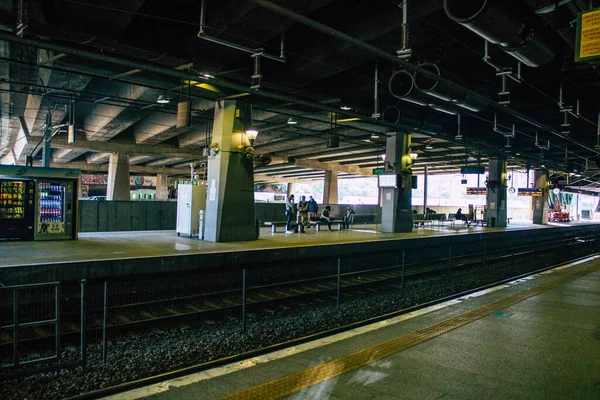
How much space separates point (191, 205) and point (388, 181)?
9.60 meters

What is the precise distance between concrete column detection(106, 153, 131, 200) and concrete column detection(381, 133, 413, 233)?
64.8 feet

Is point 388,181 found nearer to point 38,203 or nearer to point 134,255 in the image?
Answer: point 134,255

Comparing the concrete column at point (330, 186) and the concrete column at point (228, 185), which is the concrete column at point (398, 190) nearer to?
the concrete column at point (228, 185)

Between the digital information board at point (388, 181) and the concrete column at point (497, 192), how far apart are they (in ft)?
41.1

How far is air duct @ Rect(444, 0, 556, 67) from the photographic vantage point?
570 cm

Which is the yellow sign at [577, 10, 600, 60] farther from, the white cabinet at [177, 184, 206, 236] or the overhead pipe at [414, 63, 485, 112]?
the white cabinet at [177, 184, 206, 236]

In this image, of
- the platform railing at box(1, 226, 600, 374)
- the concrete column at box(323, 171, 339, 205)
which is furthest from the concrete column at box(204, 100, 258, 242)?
the concrete column at box(323, 171, 339, 205)

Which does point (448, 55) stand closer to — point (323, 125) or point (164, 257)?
point (164, 257)

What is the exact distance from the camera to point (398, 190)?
21.0m

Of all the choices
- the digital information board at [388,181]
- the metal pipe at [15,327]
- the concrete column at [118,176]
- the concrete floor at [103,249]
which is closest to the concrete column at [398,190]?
the digital information board at [388,181]

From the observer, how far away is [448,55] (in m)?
11.9

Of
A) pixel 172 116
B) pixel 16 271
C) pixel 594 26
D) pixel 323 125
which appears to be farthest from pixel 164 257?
pixel 323 125

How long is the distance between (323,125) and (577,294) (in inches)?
614

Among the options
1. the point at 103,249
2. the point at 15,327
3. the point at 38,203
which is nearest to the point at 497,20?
the point at 15,327
